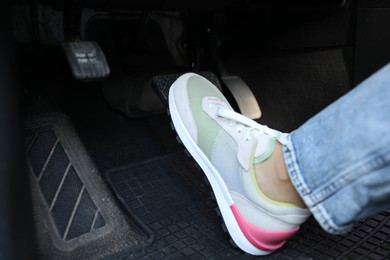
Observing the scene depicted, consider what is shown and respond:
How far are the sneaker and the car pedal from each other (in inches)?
10.1

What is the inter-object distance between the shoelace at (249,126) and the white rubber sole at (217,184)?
0.27 feet

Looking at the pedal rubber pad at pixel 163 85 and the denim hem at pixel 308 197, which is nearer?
the denim hem at pixel 308 197

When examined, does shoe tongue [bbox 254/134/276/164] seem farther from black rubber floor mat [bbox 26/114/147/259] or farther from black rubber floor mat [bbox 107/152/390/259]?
black rubber floor mat [bbox 26/114/147/259]

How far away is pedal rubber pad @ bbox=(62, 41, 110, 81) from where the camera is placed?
26.3 inches

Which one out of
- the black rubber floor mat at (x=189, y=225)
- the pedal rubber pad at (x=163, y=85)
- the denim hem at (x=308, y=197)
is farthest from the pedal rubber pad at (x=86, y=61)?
the denim hem at (x=308, y=197)

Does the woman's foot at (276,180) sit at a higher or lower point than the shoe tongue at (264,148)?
lower

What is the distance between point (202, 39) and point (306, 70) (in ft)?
1.09

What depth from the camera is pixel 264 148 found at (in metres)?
0.59

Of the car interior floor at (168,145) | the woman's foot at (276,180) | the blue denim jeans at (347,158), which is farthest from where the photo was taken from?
the car interior floor at (168,145)

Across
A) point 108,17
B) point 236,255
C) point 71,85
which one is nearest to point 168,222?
point 236,255

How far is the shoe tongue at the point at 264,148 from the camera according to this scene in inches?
23.0

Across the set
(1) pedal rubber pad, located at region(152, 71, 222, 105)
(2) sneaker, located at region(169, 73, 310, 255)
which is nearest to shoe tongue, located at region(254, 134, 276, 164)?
(2) sneaker, located at region(169, 73, 310, 255)

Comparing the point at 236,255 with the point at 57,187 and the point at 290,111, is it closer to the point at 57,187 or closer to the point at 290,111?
the point at 57,187

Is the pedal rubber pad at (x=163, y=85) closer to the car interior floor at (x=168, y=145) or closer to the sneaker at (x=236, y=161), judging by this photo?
the sneaker at (x=236, y=161)
